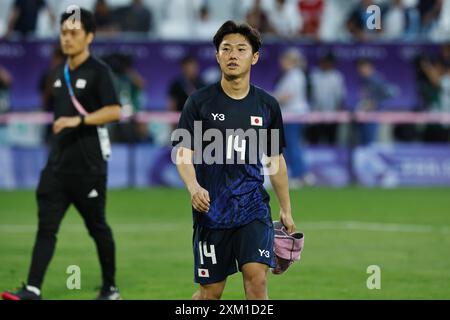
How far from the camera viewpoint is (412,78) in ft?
89.5

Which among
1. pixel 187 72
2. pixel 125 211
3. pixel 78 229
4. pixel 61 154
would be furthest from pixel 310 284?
pixel 187 72

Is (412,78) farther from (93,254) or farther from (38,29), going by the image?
(93,254)

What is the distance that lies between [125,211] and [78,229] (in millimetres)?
2412

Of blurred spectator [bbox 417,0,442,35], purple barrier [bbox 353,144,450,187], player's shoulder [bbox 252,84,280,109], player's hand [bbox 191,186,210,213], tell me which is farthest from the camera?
purple barrier [bbox 353,144,450,187]

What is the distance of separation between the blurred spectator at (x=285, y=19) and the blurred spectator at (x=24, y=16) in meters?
5.04

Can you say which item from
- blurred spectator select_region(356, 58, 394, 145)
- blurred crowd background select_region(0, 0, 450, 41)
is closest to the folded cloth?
blurred crowd background select_region(0, 0, 450, 41)

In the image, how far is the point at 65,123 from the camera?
12.1m

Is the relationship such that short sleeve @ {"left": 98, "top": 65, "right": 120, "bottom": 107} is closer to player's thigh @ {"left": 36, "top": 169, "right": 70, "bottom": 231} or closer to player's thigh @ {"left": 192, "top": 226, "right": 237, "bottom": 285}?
player's thigh @ {"left": 36, "top": 169, "right": 70, "bottom": 231}

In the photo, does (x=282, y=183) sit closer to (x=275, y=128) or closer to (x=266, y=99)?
(x=275, y=128)

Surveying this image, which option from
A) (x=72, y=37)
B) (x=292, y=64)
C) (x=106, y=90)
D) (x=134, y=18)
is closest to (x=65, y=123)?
(x=106, y=90)

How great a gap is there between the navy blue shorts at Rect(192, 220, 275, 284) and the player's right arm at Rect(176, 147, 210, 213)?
1.13 ft

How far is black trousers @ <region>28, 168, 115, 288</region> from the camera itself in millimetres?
12117

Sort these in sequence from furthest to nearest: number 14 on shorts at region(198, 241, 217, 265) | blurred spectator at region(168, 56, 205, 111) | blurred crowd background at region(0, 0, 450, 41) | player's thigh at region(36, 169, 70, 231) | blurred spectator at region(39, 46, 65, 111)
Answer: blurred crowd background at region(0, 0, 450, 41) < blurred spectator at region(168, 56, 205, 111) < blurred spectator at region(39, 46, 65, 111) < player's thigh at region(36, 169, 70, 231) < number 14 on shorts at region(198, 241, 217, 265)

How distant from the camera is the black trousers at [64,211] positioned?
12.1m
